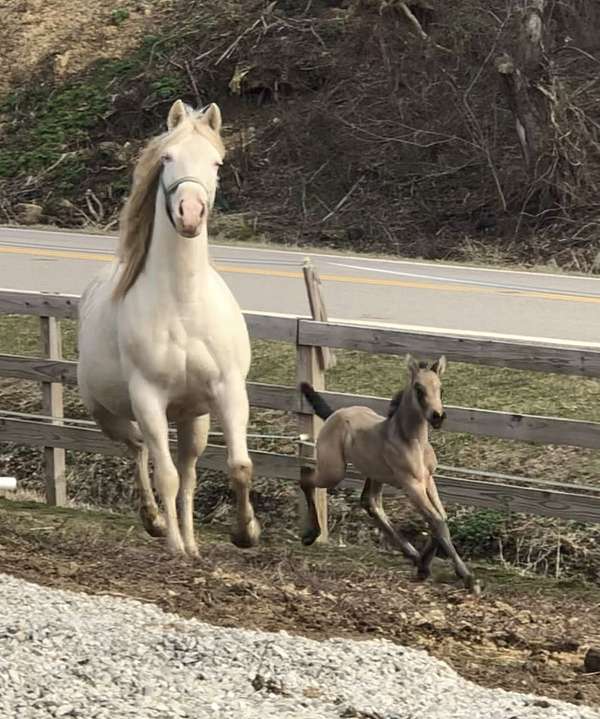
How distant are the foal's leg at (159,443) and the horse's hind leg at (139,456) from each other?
45 centimetres

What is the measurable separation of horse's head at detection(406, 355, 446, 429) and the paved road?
16.5 ft

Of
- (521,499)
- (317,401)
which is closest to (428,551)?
(521,499)

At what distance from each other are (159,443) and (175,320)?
26.7 inches

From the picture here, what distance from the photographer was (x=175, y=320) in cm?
716

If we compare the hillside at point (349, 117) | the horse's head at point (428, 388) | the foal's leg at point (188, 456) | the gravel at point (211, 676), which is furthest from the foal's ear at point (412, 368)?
the hillside at point (349, 117)

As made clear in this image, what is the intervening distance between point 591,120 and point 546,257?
291 centimetres

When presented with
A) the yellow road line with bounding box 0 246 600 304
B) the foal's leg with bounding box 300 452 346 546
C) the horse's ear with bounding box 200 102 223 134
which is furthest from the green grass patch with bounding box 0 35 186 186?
the horse's ear with bounding box 200 102 223 134

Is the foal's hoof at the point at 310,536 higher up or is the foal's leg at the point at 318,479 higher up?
the foal's leg at the point at 318,479

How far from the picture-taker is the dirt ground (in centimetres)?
570

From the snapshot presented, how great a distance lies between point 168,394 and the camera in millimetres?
7254

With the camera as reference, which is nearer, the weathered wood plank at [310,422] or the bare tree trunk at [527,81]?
the weathered wood plank at [310,422]

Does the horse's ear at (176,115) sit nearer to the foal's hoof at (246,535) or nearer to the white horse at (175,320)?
the white horse at (175,320)

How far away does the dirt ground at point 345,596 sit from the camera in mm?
5703

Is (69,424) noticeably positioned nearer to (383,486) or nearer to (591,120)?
(383,486)
